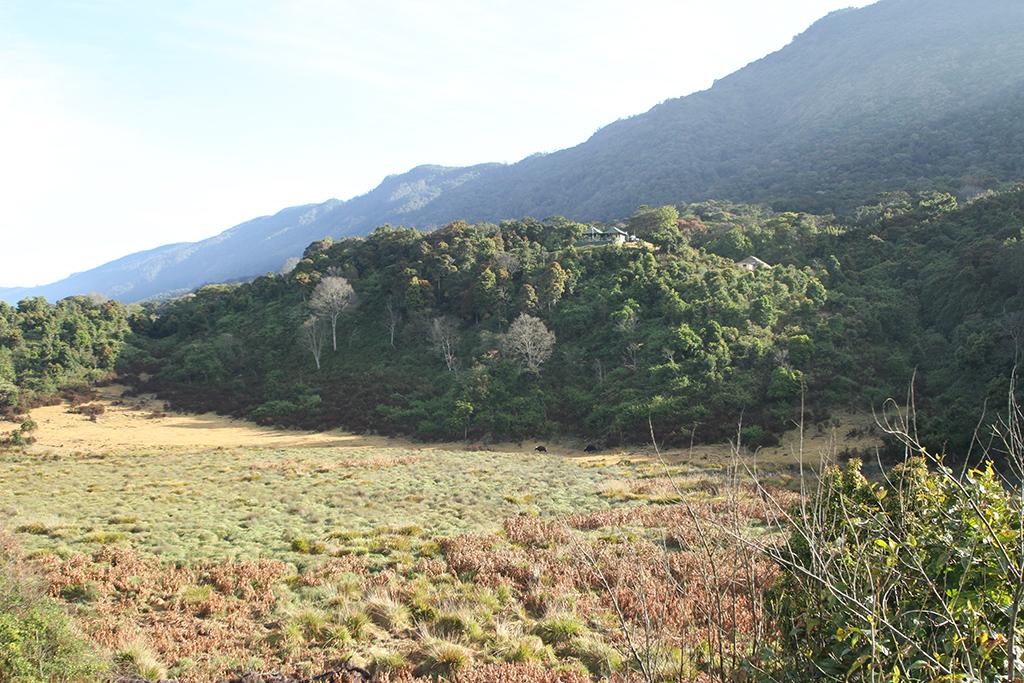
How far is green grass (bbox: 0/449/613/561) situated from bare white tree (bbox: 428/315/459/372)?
1246cm

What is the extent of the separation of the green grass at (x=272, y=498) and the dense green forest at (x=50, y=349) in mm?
14661

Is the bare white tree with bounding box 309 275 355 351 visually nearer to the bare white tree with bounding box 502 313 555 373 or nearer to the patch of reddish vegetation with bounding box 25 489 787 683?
the bare white tree with bounding box 502 313 555 373

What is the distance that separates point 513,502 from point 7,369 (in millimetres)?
42203

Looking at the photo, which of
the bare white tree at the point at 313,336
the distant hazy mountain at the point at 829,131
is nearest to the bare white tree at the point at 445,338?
the bare white tree at the point at 313,336

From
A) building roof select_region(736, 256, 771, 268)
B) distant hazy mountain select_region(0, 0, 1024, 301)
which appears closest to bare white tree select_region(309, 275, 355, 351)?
building roof select_region(736, 256, 771, 268)

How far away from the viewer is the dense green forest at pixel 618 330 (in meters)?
27.7

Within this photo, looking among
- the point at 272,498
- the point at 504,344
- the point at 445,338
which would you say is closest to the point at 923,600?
the point at 272,498

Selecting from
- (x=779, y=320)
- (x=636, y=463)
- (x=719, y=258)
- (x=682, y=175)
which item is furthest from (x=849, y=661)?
(x=682, y=175)

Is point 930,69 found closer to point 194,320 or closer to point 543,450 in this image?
point 543,450

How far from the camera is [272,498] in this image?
1583 centimetres

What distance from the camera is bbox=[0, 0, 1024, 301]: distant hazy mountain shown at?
73.9 meters

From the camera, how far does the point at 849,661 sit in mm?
3408

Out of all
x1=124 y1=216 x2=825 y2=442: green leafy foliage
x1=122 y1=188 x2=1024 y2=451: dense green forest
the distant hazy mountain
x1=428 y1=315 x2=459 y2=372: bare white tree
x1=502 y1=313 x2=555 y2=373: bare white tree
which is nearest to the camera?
x1=122 y1=188 x2=1024 y2=451: dense green forest

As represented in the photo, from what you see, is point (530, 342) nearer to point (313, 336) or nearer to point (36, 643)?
point (313, 336)
